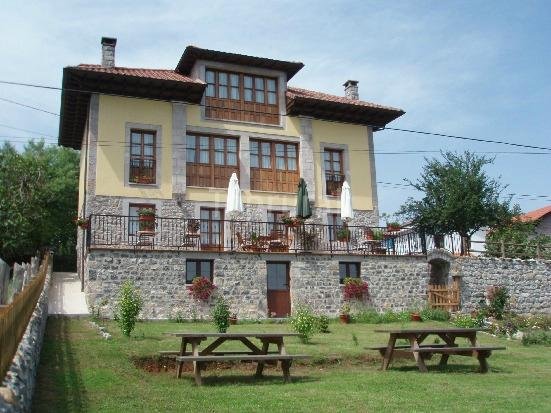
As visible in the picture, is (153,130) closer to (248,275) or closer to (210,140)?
(210,140)

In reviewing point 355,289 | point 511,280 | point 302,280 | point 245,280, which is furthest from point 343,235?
point 511,280

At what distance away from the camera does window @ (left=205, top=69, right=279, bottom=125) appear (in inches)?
914

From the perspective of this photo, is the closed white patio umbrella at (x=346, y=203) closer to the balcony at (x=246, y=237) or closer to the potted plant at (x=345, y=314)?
the balcony at (x=246, y=237)

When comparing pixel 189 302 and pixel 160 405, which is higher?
pixel 189 302

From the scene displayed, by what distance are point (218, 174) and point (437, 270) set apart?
904 cm

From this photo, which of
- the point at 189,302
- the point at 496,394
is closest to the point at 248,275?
the point at 189,302

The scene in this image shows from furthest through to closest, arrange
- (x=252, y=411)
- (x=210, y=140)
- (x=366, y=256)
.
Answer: (x=210, y=140), (x=366, y=256), (x=252, y=411)

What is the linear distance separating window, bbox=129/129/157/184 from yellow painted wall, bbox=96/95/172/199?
0.31 metres

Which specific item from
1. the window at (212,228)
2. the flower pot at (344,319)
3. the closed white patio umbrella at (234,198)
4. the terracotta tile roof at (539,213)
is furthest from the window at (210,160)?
the terracotta tile roof at (539,213)

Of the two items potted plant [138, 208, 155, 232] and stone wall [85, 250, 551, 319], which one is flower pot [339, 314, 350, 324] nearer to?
stone wall [85, 250, 551, 319]

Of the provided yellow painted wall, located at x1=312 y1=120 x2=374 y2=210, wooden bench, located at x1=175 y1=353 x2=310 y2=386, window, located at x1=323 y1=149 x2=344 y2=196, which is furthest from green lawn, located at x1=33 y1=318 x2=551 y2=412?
yellow painted wall, located at x1=312 y1=120 x2=374 y2=210

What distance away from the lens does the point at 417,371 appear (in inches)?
430

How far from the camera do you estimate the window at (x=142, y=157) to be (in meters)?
21.6

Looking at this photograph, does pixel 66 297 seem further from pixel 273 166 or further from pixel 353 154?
pixel 353 154
